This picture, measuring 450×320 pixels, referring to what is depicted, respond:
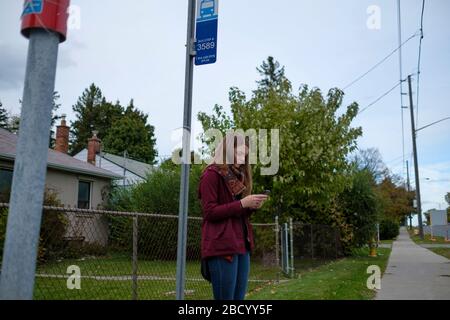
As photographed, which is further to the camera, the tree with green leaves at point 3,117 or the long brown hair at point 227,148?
the tree with green leaves at point 3,117

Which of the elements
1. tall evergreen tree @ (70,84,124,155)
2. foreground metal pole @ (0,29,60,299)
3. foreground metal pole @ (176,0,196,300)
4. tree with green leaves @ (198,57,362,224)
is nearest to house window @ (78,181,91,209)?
tree with green leaves @ (198,57,362,224)

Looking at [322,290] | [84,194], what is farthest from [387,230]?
[322,290]

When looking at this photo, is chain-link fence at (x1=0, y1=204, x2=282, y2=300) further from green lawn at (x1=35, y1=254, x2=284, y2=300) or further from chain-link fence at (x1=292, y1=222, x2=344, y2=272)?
chain-link fence at (x1=292, y1=222, x2=344, y2=272)

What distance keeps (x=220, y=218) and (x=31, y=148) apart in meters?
1.45

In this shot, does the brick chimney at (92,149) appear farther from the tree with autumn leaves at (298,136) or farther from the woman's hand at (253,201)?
the woman's hand at (253,201)

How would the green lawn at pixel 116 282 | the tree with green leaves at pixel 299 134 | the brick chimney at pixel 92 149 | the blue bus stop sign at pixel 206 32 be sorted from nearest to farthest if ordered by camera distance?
1. the blue bus stop sign at pixel 206 32
2. the green lawn at pixel 116 282
3. the tree with green leaves at pixel 299 134
4. the brick chimney at pixel 92 149

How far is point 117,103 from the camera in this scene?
56719 mm

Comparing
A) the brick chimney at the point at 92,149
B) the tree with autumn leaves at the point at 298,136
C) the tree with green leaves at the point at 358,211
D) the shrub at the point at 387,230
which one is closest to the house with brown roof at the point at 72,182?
the tree with autumn leaves at the point at 298,136

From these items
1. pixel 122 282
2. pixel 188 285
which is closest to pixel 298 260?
pixel 188 285

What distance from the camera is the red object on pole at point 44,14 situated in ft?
5.57

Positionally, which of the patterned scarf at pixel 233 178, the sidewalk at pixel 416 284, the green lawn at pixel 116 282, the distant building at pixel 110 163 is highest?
the distant building at pixel 110 163

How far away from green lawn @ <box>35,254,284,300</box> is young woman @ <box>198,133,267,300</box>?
379cm

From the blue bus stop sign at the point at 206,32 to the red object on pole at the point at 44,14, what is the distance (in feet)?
4.91
